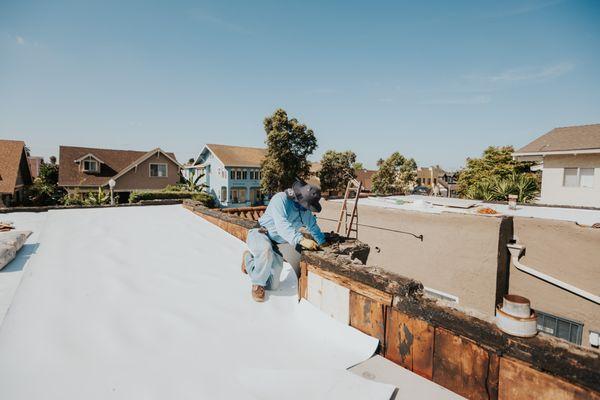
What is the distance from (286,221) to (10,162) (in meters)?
28.2

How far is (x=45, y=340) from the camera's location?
2.04 meters

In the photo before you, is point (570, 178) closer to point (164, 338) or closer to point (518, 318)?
point (518, 318)

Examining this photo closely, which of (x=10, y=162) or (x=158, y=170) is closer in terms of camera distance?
(x=10, y=162)

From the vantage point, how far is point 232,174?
3294 centimetres

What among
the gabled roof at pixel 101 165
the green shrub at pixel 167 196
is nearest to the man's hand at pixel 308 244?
the green shrub at pixel 167 196

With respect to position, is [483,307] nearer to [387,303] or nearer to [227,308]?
[387,303]

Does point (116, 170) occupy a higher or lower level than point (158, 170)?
lower

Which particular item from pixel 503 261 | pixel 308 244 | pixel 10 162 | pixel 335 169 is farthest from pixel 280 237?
pixel 335 169

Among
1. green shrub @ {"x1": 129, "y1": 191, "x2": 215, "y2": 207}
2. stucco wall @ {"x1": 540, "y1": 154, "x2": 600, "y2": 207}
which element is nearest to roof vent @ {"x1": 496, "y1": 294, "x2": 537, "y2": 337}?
stucco wall @ {"x1": 540, "y1": 154, "x2": 600, "y2": 207}

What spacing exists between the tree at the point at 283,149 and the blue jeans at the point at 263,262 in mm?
25818

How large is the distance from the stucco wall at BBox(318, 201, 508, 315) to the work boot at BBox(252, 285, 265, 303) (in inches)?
212

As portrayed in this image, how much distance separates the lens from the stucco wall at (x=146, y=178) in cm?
2723

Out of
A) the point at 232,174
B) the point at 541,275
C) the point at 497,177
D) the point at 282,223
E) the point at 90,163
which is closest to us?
the point at 282,223

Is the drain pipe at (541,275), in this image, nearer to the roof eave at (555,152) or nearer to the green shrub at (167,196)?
the roof eave at (555,152)
